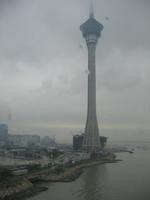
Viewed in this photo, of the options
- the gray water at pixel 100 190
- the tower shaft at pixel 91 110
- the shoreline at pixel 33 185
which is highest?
the tower shaft at pixel 91 110

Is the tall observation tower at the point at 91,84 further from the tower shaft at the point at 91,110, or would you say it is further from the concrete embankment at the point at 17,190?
the concrete embankment at the point at 17,190

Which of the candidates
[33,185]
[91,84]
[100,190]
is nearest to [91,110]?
[91,84]

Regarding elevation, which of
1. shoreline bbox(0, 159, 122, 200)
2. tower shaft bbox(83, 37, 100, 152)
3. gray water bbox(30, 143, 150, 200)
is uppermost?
tower shaft bbox(83, 37, 100, 152)

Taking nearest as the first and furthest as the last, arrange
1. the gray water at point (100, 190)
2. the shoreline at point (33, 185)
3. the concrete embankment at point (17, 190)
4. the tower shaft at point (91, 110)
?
the concrete embankment at point (17, 190) → the shoreline at point (33, 185) → the gray water at point (100, 190) → the tower shaft at point (91, 110)

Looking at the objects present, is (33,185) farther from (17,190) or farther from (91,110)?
(91,110)

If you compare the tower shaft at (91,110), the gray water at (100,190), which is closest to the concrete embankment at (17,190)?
the gray water at (100,190)

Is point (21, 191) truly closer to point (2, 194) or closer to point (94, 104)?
point (2, 194)

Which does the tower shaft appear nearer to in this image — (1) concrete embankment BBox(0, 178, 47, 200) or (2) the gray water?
(2) the gray water

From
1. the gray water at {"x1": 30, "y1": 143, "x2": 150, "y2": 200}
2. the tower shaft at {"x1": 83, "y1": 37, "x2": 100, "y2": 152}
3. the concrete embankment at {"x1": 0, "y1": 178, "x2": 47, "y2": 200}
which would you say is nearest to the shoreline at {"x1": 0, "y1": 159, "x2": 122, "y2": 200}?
the concrete embankment at {"x1": 0, "y1": 178, "x2": 47, "y2": 200}
